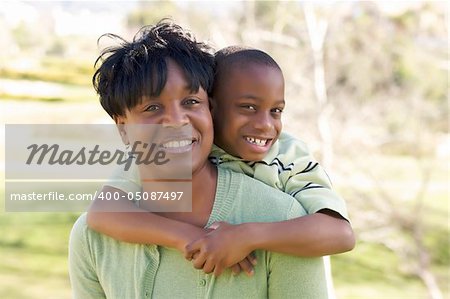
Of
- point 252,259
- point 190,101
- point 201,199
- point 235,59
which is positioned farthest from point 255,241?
point 235,59

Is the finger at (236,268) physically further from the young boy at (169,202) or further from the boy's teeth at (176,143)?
the boy's teeth at (176,143)

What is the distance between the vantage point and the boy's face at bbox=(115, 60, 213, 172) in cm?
126

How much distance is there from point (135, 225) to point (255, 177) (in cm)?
27

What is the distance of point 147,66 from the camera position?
1.30m

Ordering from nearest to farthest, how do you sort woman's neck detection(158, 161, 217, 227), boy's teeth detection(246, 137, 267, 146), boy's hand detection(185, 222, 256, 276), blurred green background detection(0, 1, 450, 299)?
1. boy's hand detection(185, 222, 256, 276)
2. woman's neck detection(158, 161, 217, 227)
3. boy's teeth detection(246, 137, 267, 146)
4. blurred green background detection(0, 1, 450, 299)

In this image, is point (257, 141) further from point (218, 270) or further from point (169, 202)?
point (218, 270)


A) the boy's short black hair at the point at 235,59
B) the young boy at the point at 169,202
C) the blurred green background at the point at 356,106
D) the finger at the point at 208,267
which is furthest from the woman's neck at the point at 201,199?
the blurred green background at the point at 356,106

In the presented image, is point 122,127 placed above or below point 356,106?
below

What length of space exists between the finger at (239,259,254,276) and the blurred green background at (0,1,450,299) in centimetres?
738

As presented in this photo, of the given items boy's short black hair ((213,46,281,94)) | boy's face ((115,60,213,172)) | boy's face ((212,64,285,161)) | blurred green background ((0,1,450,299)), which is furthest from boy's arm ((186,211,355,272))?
blurred green background ((0,1,450,299))

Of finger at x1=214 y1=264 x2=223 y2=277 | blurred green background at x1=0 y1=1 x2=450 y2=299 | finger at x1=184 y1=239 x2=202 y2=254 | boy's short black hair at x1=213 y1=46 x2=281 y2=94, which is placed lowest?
finger at x1=214 y1=264 x2=223 y2=277

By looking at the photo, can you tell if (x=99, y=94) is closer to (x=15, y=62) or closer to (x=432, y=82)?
(x=432, y=82)

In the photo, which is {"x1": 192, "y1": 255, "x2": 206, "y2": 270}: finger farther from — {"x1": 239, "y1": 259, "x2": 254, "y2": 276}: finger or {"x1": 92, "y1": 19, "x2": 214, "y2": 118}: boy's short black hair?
{"x1": 92, "y1": 19, "x2": 214, "y2": 118}: boy's short black hair

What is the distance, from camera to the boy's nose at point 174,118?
4.11ft
